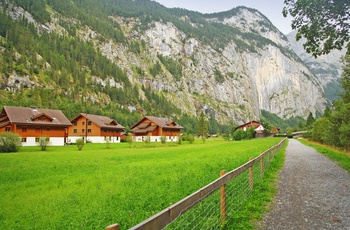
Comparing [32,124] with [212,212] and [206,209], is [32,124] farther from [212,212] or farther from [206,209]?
[206,209]

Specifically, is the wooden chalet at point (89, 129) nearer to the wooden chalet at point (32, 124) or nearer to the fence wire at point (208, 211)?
the wooden chalet at point (32, 124)

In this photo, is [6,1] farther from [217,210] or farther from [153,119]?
[217,210]

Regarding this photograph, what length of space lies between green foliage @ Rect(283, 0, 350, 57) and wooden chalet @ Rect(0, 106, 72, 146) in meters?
53.5

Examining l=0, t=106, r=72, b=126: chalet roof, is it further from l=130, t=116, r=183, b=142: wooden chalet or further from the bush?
l=130, t=116, r=183, b=142: wooden chalet

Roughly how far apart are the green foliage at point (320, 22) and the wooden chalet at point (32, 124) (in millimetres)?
53507

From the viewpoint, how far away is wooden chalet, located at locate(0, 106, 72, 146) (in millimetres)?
57688

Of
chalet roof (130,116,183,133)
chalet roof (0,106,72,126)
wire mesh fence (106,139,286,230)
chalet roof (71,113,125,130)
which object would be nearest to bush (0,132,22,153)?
chalet roof (0,106,72,126)

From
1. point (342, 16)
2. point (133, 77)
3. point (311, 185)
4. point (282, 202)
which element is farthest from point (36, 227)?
point (133, 77)

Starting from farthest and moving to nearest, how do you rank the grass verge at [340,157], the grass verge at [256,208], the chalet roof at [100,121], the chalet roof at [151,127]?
1. the chalet roof at [151,127]
2. the chalet roof at [100,121]
3. the grass verge at [340,157]
4. the grass verge at [256,208]

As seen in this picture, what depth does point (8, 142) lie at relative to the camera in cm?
3994

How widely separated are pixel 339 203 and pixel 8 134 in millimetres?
45375

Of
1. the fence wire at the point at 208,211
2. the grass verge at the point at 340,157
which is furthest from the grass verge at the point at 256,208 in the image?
the grass verge at the point at 340,157

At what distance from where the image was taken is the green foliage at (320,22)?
48.6 feet

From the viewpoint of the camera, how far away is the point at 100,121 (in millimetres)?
82000
